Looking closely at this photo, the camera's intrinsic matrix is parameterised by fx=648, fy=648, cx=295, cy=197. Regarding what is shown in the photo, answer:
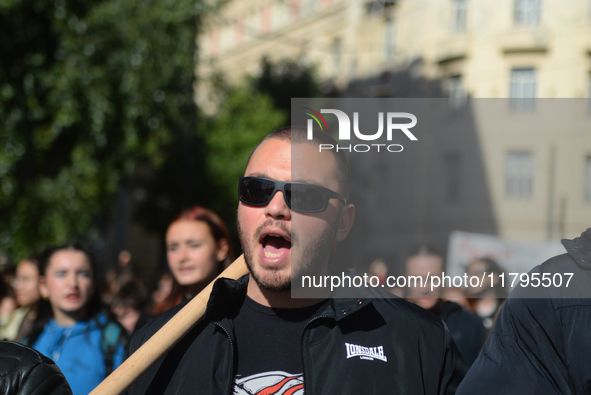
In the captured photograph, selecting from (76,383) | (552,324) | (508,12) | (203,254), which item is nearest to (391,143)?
(552,324)

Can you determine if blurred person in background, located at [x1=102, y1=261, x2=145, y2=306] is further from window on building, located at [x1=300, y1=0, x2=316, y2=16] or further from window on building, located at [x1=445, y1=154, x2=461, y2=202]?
window on building, located at [x1=300, y1=0, x2=316, y2=16]

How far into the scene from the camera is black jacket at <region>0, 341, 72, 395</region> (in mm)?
1604

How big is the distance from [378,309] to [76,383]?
201cm

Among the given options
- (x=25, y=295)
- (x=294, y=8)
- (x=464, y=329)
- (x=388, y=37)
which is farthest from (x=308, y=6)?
(x=464, y=329)

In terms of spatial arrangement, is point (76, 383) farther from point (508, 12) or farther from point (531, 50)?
point (508, 12)

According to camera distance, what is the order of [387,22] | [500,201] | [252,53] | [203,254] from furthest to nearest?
[252,53] < [387,22] < [203,254] < [500,201]

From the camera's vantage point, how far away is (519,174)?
1902 mm

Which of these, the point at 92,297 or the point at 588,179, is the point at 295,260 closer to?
the point at 588,179

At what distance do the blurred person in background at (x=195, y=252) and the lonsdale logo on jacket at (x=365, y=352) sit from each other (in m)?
1.79

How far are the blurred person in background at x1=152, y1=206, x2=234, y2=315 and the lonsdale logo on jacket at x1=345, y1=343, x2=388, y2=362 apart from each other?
5.87 ft

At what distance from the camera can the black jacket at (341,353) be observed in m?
1.87

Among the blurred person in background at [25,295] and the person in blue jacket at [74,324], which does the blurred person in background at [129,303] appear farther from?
the person in blue jacket at [74,324]

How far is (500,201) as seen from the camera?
1.97m

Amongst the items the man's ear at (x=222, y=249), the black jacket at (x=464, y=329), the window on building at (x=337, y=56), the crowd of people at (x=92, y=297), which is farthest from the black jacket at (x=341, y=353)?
the window on building at (x=337, y=56)
